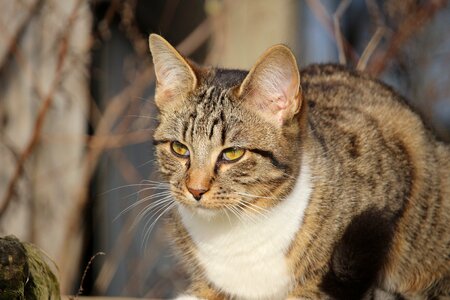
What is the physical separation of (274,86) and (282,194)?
0.36 metres

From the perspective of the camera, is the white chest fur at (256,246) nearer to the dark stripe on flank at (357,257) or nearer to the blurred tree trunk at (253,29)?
the dark stripe on flank at (357,257)

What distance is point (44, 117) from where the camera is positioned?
4.34m

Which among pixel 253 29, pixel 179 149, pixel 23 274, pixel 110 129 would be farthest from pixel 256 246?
pixel 253 29

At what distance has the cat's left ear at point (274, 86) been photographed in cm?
250

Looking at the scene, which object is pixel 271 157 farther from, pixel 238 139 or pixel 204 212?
pixel 204 212

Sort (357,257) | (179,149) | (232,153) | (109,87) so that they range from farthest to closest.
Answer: (109,87) → (179,149) → (232,153) → (357,257)

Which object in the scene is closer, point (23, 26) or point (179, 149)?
point (179, 149)

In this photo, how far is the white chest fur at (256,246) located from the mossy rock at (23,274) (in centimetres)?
60

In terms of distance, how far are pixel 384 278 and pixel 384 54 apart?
6.67 ft

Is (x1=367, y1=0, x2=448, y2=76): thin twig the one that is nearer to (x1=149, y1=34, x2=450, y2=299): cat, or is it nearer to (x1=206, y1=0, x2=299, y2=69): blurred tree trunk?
(x1=206, y1=0, x2=299, y2=69): blurred tree trunk

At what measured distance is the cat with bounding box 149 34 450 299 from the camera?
98.7 inches

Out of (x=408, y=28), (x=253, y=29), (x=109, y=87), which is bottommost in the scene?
(x=109, y=87)

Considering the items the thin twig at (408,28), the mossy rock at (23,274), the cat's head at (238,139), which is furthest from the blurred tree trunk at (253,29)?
the mossy rock at (23,274)

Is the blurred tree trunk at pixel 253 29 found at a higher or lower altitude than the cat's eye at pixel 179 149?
higher
